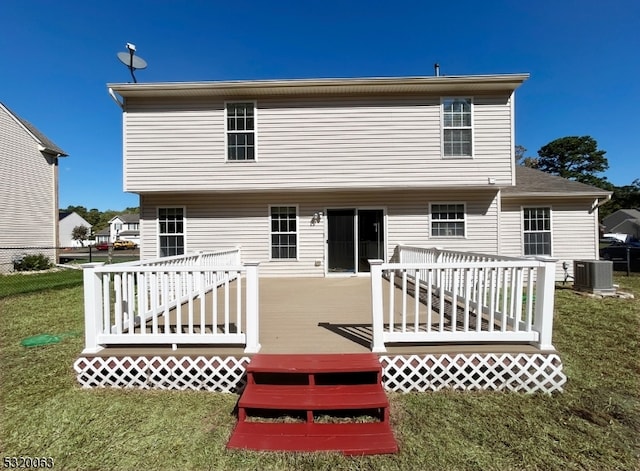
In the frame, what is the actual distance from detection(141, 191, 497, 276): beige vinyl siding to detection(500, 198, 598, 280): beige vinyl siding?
119 centimetres

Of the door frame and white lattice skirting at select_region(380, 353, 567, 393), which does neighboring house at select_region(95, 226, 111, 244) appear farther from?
white lattice skirting at select_region(380, 353, 567, 393)

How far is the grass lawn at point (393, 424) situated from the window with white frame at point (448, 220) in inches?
202

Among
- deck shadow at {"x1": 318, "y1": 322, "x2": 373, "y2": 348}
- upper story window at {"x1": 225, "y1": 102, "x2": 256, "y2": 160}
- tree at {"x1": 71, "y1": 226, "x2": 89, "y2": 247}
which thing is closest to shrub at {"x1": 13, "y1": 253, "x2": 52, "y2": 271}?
upper story window at {"x1": 225, "y1": 102, "x2": 256, "y2": 160}

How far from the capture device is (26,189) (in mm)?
14914

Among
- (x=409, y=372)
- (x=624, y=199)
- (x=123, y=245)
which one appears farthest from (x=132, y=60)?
(x=624, y=199)

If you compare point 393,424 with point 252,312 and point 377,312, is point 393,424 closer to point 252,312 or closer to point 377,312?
point 377,312

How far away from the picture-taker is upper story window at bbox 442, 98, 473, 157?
8312mm

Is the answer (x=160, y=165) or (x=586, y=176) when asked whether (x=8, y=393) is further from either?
(x=586, y=176)

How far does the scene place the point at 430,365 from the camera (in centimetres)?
315

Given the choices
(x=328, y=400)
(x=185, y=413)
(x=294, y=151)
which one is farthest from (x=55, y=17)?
(x=328, y=400)

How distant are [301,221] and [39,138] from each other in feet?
51.8

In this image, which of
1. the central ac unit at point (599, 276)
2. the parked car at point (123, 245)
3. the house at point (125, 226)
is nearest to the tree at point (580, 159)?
the central ac unit at point (599, 276)

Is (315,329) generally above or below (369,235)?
below

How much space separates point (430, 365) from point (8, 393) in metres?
4.35
